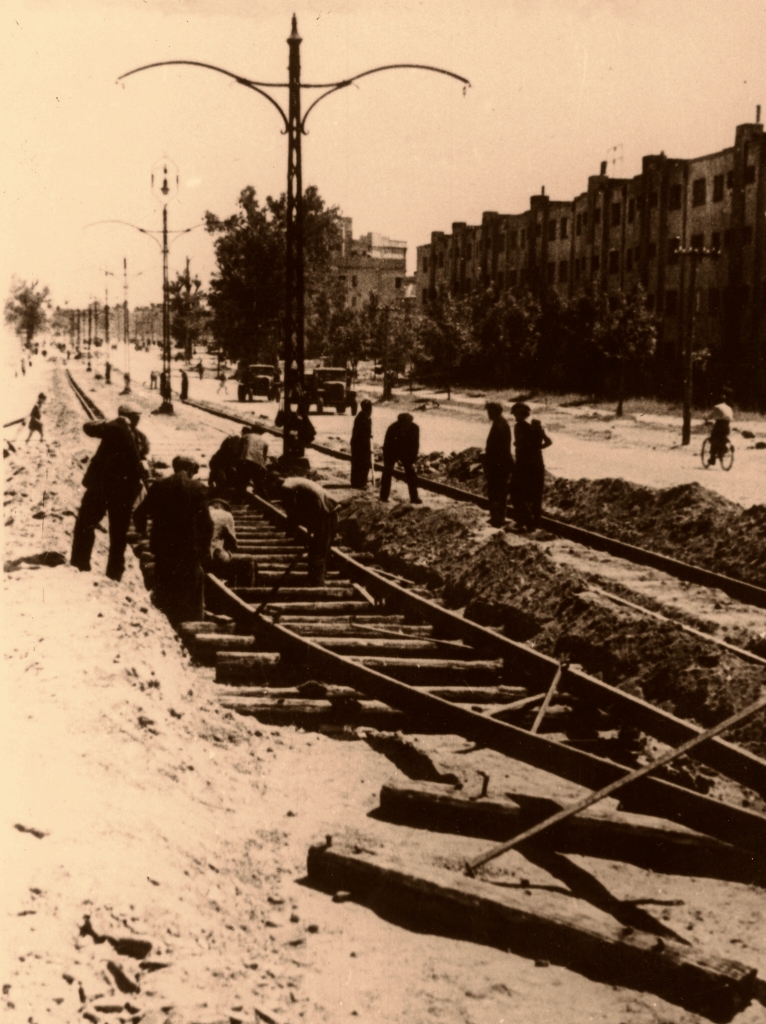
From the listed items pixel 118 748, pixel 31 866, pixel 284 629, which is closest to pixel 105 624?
pixel 284 629

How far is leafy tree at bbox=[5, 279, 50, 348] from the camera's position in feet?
320

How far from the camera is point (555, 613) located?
1340cm

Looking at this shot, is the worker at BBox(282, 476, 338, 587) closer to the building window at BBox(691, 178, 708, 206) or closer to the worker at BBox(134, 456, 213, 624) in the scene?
the worker at BBox(134, 456, 213, 624)

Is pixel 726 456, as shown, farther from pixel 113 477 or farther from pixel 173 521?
pixel 173 521

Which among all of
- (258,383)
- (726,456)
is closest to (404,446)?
(726,456)

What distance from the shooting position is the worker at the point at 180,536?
11.8 m

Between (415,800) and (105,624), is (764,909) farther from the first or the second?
(105,624)

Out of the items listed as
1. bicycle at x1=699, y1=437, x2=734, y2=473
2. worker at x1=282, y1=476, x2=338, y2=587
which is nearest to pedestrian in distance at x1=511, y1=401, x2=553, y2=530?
worker at x1=282, y1=476, x2=338, y2=587

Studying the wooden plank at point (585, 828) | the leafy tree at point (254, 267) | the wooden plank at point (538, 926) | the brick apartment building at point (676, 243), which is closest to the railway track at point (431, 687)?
the wooden plank at point (585, 828)

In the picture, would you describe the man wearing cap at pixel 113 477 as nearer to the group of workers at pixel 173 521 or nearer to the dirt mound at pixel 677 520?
the group of workers at pixel 173 521

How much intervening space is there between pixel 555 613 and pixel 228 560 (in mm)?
3601

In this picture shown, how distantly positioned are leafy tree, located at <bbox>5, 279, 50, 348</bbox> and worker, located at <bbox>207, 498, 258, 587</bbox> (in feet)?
265

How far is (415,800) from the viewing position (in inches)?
317

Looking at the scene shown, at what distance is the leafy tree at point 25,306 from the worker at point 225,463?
243 ft
